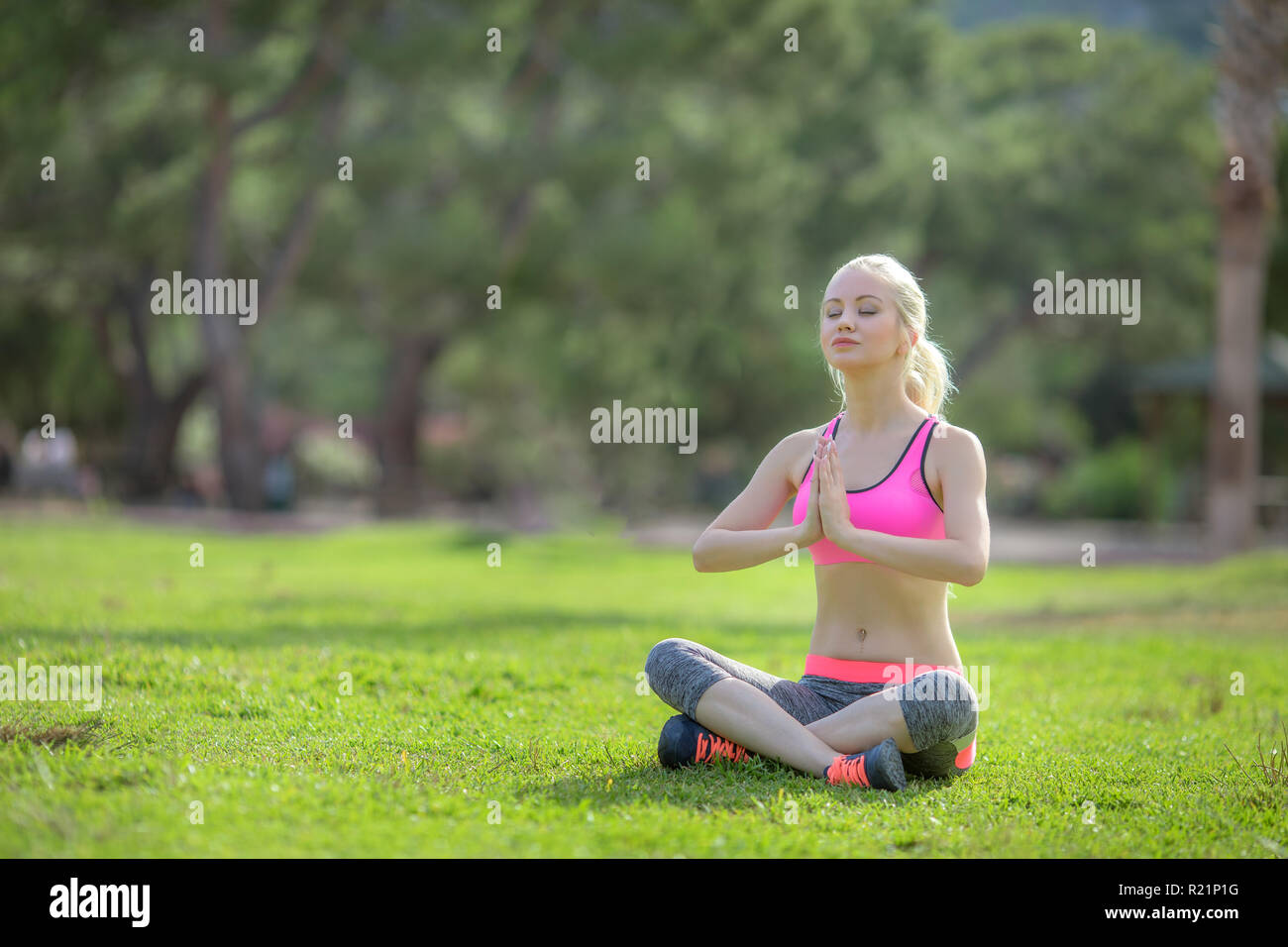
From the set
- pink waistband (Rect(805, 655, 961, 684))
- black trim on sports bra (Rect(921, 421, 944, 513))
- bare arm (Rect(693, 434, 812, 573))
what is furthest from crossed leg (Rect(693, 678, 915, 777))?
black trim on sports bra (Rect(921, 421, 944, 513))

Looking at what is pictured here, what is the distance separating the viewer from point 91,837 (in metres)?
3.28

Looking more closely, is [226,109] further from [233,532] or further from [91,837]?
[91,837]

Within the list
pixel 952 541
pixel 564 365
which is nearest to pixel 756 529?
pixel 952 541

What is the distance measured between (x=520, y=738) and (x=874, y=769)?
5.03ft

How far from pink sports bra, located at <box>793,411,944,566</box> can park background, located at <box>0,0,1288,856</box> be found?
0.91 metres

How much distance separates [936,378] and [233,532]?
1759 cm

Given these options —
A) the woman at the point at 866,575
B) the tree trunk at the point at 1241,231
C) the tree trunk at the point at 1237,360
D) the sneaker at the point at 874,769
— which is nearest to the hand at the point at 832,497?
the woman at the point at 866,575

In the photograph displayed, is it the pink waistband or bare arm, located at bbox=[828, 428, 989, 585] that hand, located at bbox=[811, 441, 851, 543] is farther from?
the pink waistband

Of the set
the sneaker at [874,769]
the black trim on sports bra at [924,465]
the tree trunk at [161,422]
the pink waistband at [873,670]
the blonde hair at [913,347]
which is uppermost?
the tree trunk at [161,422]

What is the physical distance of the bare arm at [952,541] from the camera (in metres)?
4.17

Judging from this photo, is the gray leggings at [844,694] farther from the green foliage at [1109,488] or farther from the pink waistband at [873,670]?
the green foliage at [1109,488]

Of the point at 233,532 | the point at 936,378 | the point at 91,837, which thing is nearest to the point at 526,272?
the point at 233,532

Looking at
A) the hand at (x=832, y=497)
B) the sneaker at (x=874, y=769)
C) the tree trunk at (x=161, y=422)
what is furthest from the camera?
the tree trunk at (x=161, y=422)

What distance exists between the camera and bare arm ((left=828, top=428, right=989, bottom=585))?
4172 millimetres
